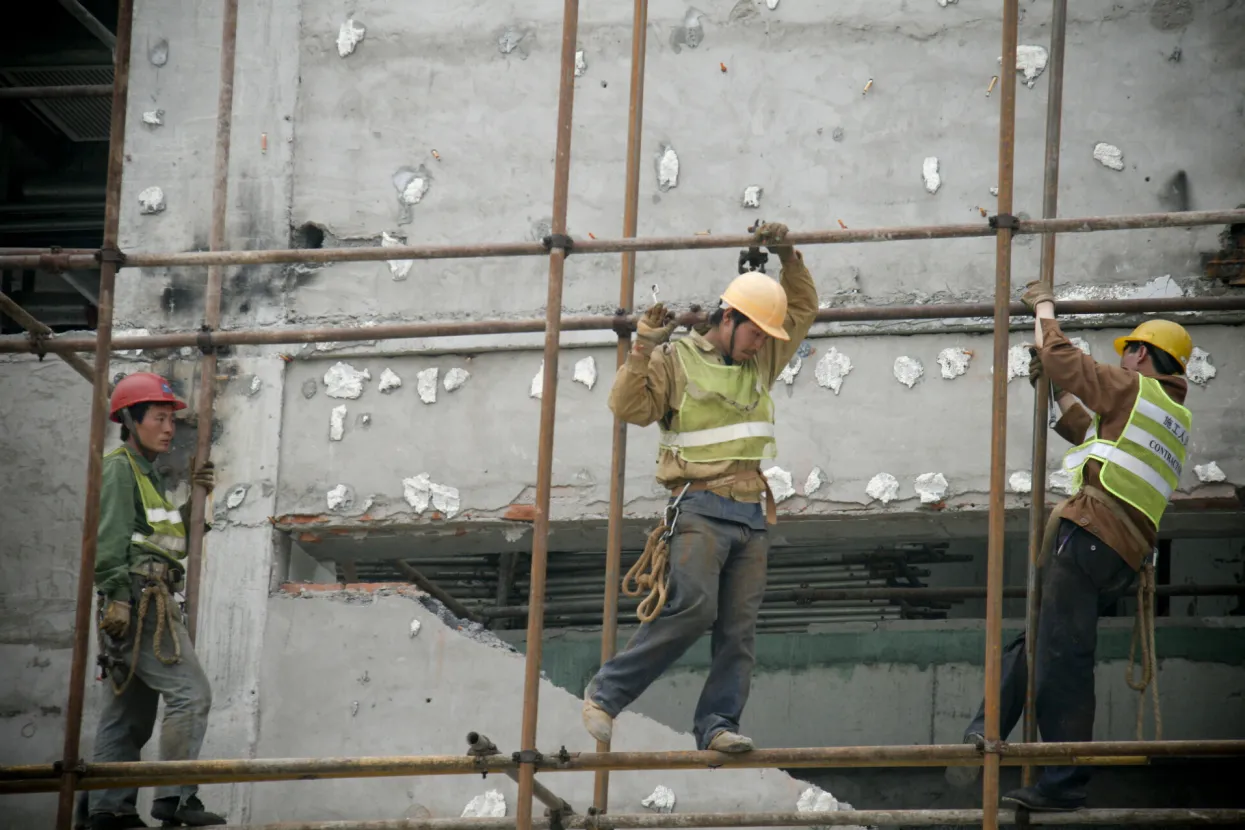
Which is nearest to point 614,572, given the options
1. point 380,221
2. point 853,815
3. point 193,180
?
point 853,815

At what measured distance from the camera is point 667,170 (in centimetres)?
1059

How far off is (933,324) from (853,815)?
267 cm

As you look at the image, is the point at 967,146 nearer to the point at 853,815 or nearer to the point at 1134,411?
the point at 1134,411

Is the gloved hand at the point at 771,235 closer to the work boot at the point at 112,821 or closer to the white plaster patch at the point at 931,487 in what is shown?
the white plaster patch at the point at 931,487

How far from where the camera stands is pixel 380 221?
1078 centimetres

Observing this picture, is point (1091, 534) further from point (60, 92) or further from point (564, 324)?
point (60, 92)

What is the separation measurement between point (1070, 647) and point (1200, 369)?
7.07 ft

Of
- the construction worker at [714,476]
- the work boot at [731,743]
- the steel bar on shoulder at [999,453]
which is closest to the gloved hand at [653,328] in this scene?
the construction worker at [714,476]

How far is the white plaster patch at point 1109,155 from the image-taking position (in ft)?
33.4

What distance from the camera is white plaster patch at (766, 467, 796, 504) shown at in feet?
33.1

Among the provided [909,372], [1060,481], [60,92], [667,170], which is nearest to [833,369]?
[909,372]

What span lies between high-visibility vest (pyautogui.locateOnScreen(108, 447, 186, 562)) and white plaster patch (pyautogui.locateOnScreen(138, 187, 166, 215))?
232 centimetres

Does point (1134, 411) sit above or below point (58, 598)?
above

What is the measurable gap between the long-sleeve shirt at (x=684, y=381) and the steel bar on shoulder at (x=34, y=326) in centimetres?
273
